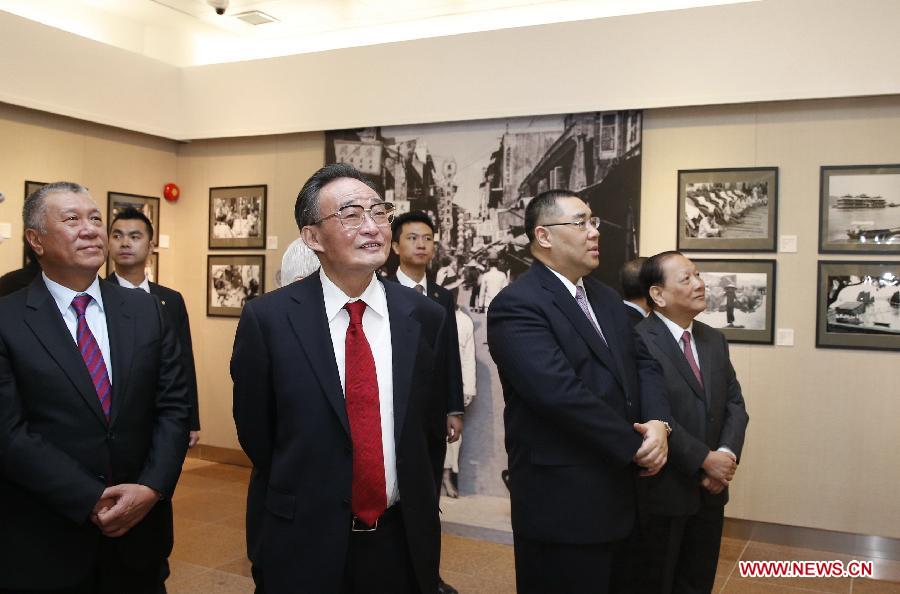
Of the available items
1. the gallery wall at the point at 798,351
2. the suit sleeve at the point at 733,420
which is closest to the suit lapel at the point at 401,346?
the suit sleeve at the point at 733,420

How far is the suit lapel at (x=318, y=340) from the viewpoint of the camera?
83.8 inches

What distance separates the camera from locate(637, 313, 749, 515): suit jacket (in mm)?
3209

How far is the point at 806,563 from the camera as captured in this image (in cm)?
509

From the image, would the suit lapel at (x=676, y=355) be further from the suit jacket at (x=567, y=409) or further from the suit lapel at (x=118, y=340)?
the suit lapel at (x=118, y=340)

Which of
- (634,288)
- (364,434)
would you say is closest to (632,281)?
(634,288)

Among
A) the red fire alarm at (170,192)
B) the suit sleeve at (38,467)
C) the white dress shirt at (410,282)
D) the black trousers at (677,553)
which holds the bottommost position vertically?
the black trousers at (677,553)

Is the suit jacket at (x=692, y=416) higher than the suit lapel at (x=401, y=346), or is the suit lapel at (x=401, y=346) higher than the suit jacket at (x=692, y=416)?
the suit lapel at (x=401, y=346)

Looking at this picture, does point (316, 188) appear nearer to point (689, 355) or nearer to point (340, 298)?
point (340, 298)

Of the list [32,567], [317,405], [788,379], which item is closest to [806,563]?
[788,379]

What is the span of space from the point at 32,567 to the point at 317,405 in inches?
45.1

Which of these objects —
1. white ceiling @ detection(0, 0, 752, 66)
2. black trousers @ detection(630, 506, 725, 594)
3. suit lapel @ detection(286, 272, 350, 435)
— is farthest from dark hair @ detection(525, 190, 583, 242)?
white ceiling @ detection(0, 0, 752, 66)

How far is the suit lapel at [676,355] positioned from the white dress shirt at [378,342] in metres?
1.59

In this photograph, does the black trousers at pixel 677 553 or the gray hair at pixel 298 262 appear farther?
the black trousers at pixel 677 553

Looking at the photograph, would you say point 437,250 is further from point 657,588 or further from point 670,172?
point 657,588
